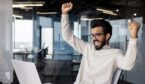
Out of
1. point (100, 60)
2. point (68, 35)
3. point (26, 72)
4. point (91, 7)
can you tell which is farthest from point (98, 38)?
point (91, 7)

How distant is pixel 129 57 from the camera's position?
7.39ft

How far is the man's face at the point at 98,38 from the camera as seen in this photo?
8.03 feet

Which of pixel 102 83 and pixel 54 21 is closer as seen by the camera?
pixel 102 83

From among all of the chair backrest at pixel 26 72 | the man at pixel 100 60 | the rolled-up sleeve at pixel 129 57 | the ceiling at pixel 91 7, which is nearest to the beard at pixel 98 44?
the man at pixel 100 60

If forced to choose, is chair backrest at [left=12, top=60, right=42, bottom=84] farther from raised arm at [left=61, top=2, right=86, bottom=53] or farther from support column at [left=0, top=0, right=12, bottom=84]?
support column at [left=0, top=0, right=12, bottom=84]

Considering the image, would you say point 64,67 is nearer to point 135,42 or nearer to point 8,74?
point 8,74

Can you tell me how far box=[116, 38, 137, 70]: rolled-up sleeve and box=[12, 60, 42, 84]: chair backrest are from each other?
557mm

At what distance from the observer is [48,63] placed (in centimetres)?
728

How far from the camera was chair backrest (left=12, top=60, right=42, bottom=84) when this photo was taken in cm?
221

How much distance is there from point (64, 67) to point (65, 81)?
281 millimetres

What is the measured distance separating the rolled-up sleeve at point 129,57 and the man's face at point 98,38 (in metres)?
0.16

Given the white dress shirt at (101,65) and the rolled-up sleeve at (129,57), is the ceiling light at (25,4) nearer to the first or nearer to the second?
the white dress shirt at (101,65)

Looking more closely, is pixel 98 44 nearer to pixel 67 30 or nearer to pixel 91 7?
pixel 67 30

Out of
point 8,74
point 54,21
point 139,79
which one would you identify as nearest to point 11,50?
point 8,74
